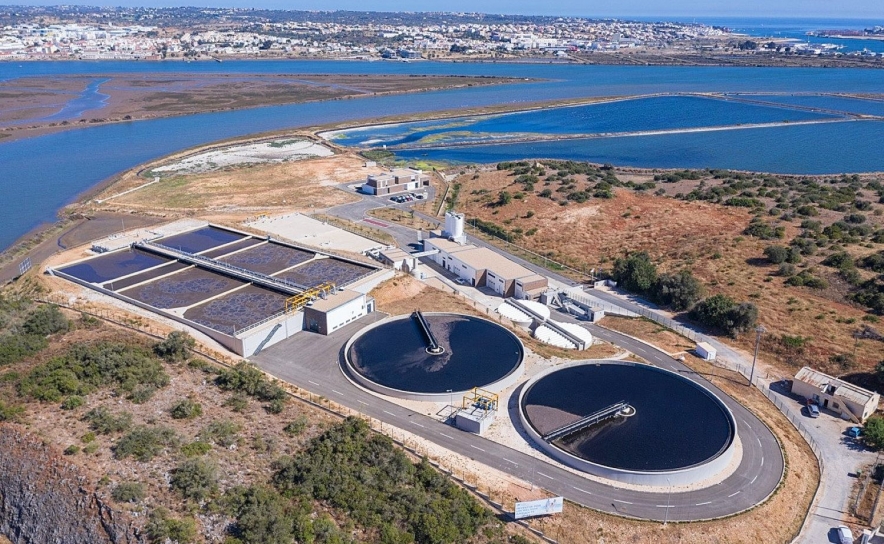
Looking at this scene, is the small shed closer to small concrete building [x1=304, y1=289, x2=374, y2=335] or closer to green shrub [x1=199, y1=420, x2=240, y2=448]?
small concrete building [x1=304, y1=289, x2=374, y2=335]

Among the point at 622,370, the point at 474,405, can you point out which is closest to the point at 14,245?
the point at 474,405

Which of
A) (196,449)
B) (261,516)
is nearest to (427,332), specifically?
(196,449)

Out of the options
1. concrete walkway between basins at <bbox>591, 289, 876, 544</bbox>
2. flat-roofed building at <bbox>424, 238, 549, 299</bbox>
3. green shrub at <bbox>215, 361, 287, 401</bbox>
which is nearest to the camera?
concrete walkway between basins at <bbox>591, 289, 876, 544</bbox>

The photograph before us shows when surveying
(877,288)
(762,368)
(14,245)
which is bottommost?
(14,245)

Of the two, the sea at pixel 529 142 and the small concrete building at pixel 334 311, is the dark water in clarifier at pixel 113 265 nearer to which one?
the small concrete building at pixel 334 311

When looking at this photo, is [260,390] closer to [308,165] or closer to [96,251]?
[96,251]

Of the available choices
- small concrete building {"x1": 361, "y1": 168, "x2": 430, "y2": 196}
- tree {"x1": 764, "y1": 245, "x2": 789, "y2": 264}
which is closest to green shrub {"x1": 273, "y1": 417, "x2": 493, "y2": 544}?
tree {"x1": 764, "y1": 245, "x2": 789, "y2": 264}
